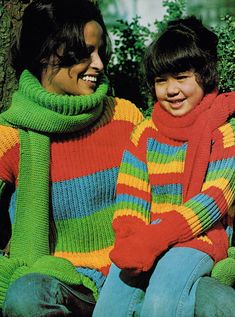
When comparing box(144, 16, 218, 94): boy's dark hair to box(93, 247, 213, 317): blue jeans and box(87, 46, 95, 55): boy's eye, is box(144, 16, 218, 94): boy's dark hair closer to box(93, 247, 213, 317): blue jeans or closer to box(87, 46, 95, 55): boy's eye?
box(87, 46, 95, 55): boy's eye

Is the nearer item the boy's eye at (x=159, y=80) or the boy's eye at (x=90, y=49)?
the boy's eye at (x=159, y=80)

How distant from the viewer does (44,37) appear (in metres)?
3.42

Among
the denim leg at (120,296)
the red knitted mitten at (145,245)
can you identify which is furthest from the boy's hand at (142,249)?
the denim leg at (120,296)

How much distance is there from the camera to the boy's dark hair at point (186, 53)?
10.6 feet

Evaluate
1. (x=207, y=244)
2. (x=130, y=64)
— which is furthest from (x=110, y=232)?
(x=130, y=64)

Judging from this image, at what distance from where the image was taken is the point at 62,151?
11.3 ft

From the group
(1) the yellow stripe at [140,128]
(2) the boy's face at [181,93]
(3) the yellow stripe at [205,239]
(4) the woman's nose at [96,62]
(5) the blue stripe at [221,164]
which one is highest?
(4) the woman's nose at [96,62]

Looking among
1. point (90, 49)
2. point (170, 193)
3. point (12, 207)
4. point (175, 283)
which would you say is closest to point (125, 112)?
point (90, 49)

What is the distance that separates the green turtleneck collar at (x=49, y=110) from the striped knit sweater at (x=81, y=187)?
80 mm

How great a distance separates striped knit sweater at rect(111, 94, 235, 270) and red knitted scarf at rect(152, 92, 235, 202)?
2 centimetres

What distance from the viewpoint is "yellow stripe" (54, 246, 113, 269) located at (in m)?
3.40

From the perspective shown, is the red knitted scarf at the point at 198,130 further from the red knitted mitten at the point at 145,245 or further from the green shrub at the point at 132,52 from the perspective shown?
the green shrub at the point at 132,52

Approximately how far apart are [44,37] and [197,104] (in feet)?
2.48

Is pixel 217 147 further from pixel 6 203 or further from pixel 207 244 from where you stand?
pixel 6 203
